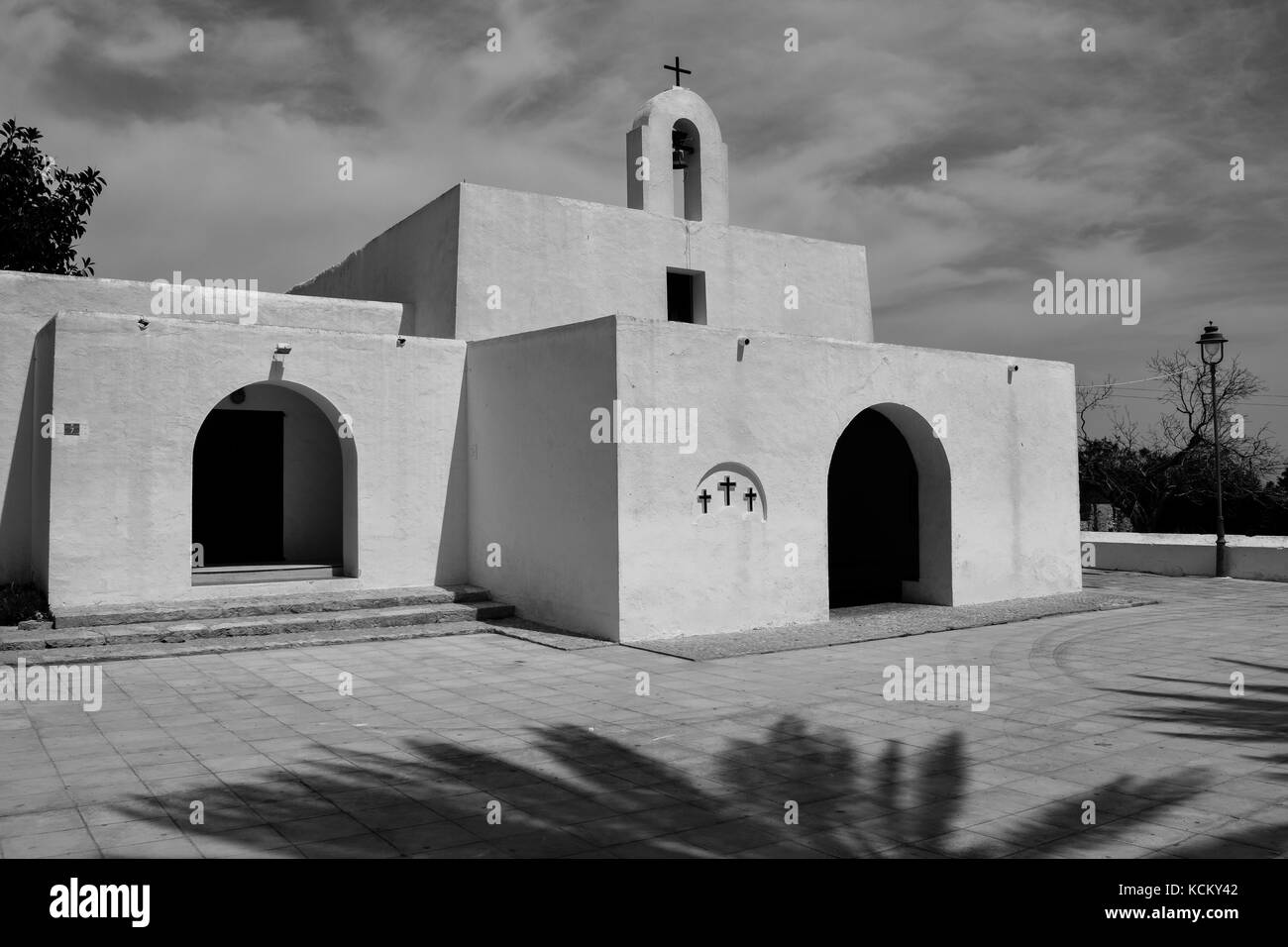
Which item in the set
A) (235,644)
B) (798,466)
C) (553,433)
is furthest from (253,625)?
(798,466)

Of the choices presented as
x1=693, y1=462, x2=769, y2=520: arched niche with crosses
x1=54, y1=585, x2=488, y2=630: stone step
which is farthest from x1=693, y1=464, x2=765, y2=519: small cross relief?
x1=54, y1=585, x2=488, y2=630: stone step

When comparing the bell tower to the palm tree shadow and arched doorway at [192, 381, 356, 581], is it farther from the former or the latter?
the palm tree shadow

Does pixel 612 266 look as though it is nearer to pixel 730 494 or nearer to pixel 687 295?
pixel 687 295

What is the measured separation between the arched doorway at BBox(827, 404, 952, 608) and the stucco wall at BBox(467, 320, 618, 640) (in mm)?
4367

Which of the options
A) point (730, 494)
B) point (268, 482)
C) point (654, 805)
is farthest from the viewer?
point (268, 482)

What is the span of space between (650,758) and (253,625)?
635cm

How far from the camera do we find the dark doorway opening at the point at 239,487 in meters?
14.6

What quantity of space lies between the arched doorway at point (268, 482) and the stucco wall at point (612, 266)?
2867 mm

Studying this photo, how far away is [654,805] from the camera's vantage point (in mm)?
5500

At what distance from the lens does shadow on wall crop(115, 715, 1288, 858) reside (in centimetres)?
488

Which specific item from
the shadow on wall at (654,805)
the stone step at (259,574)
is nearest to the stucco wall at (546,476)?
the stone step at (259,574)

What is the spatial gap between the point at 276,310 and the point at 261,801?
10166 mm

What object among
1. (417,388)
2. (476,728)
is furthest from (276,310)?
(476,728)
